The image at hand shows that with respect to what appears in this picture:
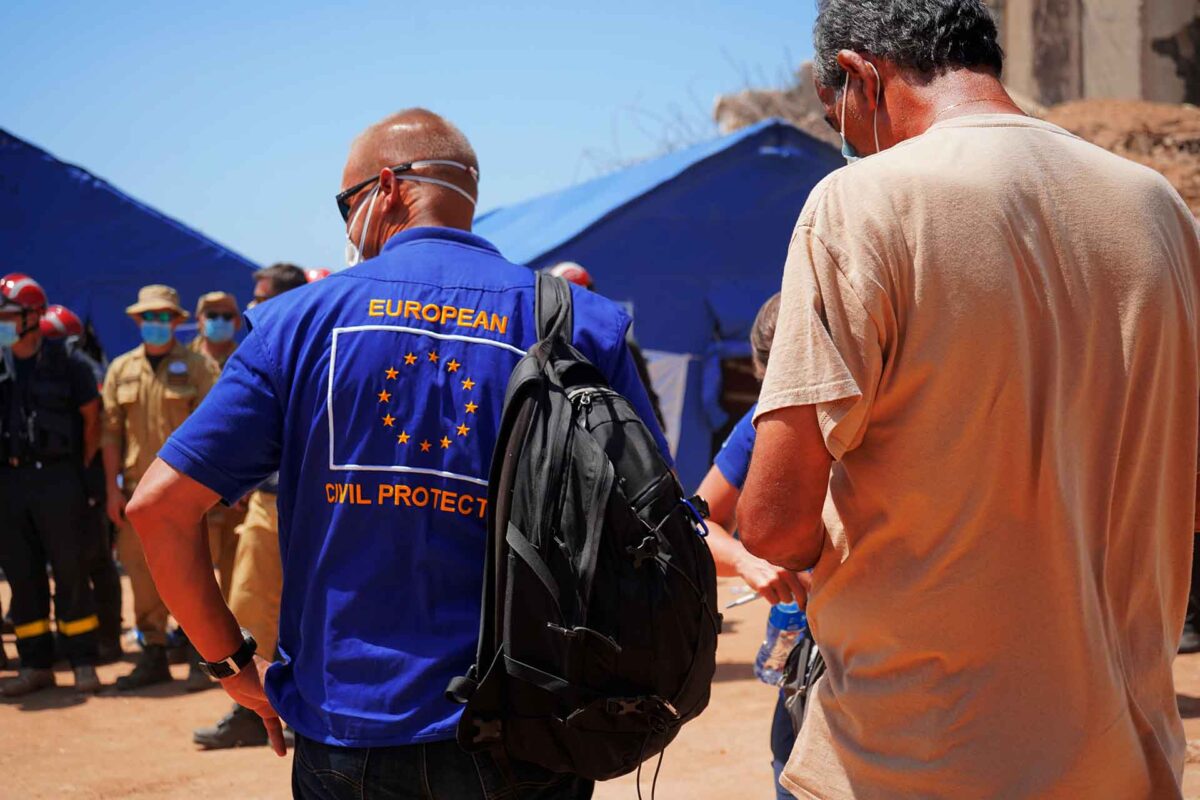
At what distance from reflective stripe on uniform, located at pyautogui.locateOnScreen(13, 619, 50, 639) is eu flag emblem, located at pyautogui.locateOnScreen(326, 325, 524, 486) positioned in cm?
639

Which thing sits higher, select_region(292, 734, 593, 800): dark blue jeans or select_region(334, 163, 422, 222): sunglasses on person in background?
select_region(334, 163, 422, 222): sunglasses on person in background

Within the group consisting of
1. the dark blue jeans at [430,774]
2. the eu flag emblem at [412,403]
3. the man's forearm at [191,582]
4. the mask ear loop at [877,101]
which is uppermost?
the mask ear loop at [877,101]

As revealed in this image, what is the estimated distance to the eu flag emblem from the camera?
7.63 feet

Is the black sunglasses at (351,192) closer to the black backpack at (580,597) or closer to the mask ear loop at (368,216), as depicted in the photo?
the mask ear loop at (368,216)

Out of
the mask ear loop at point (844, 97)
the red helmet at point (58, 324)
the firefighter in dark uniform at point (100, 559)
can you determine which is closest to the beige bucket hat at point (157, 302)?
the firefighter in dark uniform at point (100, 559)

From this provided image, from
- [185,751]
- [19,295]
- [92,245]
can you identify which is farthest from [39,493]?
[92,245]

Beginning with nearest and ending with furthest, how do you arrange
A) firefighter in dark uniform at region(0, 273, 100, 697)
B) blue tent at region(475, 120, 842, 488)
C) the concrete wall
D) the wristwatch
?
the wristwatch < firefighter in dark uniform at region(0, 273, 100, 697) < blue tent at region(475, 120, 842, 488) < the concrete wall

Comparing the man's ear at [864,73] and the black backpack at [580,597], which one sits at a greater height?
the man's ear at [864,73]

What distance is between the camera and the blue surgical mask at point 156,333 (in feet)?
27.4

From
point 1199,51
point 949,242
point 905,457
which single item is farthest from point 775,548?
point 1199,51

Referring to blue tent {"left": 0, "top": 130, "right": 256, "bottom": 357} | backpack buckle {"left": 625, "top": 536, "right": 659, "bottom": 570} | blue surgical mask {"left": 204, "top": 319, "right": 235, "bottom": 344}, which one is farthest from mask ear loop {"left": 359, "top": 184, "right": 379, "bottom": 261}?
blue tent {"left": 0, "top": 130, "right": 256, "bottom": 357}

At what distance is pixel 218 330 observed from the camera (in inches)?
351

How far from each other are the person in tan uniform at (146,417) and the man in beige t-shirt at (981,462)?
6.97 metres

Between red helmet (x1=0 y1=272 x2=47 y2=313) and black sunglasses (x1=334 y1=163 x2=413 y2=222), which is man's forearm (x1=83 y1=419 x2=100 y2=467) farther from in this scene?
black sunglasses (x1=334 y1=163 x2=413 y2=222)
